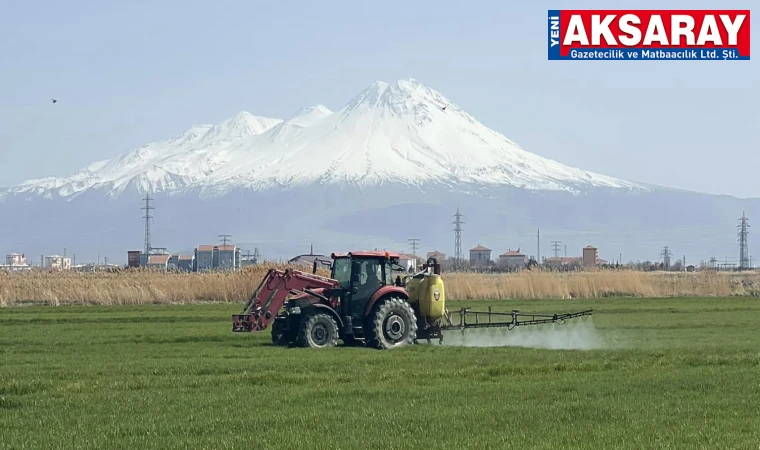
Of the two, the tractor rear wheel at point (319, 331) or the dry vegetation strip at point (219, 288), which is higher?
the dry vegetation strip at point (219, 288)

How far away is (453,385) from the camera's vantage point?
21.3 meters

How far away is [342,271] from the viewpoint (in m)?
31.3

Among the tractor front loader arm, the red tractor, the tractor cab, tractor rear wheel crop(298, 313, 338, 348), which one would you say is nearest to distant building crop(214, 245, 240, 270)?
the tractor front loader arm

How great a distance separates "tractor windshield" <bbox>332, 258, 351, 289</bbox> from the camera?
31156 millimetres

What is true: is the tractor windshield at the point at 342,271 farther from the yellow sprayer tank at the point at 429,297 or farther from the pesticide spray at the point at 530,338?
the pesticide spray at the point at 530,338

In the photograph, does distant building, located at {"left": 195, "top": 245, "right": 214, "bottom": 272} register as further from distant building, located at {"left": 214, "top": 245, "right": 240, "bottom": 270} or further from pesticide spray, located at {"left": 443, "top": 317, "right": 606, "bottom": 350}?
pesticide spray, located at {"left": 443, "top": 317, "right": 606, "bottom": 350}

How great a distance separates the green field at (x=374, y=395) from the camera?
620 inches

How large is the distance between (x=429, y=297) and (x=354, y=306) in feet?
6.17

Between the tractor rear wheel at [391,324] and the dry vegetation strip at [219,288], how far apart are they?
30.1 metres

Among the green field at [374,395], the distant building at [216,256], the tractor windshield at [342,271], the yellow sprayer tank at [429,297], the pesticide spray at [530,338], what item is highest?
the distant building at [216,256]

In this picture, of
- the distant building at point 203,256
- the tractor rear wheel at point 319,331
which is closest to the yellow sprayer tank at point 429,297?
the tractor rear wheel at point 319,331

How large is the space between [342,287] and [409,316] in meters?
1.89

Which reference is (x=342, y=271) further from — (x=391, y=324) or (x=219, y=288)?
(x=219, y=288)

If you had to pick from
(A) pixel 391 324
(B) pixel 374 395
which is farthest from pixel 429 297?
(B) pixel 374 395
